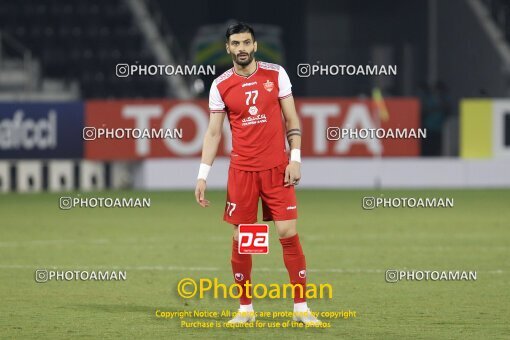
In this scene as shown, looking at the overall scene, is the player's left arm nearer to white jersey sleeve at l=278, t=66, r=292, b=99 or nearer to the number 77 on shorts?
white jersey sleeve at l=278, t=66, r=292, b=99

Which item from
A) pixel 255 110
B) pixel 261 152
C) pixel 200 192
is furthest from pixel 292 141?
pixel 200 192

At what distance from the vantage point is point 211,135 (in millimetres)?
8336

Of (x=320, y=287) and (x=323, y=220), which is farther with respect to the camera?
(x=323, y=220)

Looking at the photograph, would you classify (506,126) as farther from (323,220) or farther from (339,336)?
(339,336)

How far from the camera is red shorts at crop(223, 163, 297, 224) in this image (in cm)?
819

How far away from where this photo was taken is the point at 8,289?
10.3 meters

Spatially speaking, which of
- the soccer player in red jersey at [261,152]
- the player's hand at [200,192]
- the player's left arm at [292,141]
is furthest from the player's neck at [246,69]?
the player's hand at [200,192]

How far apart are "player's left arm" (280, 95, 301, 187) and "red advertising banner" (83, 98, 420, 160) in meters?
14.3

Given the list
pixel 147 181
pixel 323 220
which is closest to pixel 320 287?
pixel 323 220

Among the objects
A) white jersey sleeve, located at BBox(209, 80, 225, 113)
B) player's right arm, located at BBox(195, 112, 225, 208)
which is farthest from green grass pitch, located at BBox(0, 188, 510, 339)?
white jersey sleeve, located at BBox(209, 80, 225, 113)

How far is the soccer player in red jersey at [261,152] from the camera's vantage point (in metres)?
8.12

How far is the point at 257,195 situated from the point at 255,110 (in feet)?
1.78

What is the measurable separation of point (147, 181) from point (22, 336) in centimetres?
1531

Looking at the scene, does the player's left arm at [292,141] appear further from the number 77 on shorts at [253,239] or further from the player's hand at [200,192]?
the player's hand at [200,192]
